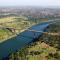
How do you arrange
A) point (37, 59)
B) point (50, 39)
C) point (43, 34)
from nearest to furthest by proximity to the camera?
point (37, 59) → point (50, 39) → point (43, 34)

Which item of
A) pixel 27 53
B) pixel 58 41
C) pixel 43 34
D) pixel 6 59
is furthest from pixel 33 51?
pixel 43 34

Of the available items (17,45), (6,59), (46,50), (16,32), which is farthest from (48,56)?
(16,32)

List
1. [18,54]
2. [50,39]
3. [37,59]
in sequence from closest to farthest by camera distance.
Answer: [37,59] → [18,54] → [50,39]

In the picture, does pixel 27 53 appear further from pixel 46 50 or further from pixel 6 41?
pixel 6 41

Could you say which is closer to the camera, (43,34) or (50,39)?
(50,39)

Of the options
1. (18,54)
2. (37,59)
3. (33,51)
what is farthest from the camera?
(33,51)

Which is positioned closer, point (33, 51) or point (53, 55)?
point (53, 55)

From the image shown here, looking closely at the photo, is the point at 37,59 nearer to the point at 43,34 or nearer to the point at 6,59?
the point at 6,59
